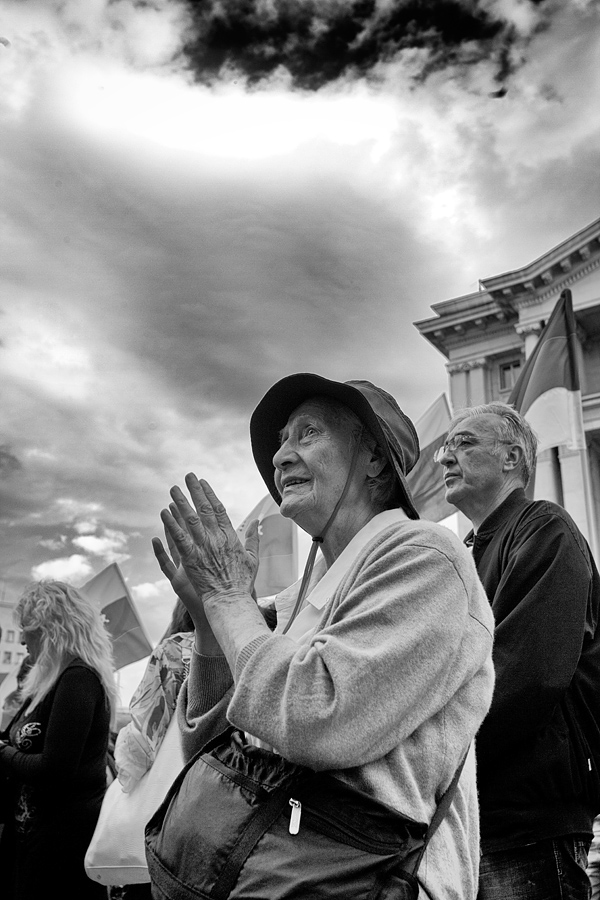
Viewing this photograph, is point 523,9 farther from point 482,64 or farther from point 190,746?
point 190,746

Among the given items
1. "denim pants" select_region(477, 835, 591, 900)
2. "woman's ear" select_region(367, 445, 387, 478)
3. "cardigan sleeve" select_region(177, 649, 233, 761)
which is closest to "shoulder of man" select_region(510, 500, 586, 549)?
"woman's ear" select_region(367, 445, 387, 478)

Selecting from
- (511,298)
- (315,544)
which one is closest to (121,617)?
(315,544)

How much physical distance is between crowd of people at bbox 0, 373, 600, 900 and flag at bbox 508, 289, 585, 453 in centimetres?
516

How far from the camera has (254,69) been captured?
17484mm

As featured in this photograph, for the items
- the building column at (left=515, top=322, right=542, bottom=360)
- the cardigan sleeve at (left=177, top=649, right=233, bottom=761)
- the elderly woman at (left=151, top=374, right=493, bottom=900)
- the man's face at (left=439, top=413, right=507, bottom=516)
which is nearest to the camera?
the elderly woman at (left=151, top=374, right=493, bottom=900)

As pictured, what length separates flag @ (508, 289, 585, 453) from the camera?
28.2 feet

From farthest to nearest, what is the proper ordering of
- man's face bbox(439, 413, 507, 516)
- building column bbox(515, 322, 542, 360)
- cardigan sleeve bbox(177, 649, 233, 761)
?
building column bbox(515, 322, 542, 360)
man's face bbox(439, 413, 507, 516)
cardigan sleeve bbox(177, 649, 233, 761)

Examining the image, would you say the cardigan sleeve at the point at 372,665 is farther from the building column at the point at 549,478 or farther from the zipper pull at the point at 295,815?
the building column at the point at 549,478

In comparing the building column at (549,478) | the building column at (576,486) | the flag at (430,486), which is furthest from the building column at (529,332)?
the flag at (430,486)

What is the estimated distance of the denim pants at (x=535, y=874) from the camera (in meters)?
2.34

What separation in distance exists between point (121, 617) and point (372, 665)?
1236 cm

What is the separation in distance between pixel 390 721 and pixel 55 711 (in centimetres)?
333

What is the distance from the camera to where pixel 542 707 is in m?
2.42

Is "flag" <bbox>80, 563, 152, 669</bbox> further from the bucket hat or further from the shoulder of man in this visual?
the bucket hat
